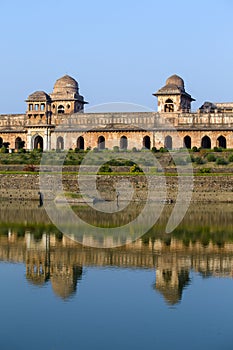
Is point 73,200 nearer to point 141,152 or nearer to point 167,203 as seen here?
point 167,203

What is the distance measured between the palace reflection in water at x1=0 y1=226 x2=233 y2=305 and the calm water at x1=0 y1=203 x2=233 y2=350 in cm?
2

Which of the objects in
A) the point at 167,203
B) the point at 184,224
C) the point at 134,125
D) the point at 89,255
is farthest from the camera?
the point at 134,125

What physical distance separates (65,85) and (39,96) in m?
1.74

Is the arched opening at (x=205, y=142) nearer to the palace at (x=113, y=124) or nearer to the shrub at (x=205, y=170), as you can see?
the palace at (x=113, y=124)

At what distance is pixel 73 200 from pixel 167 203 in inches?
147

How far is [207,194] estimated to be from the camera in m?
28.0

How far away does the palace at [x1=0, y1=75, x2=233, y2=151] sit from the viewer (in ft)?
126

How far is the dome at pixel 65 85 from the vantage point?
4175 cm

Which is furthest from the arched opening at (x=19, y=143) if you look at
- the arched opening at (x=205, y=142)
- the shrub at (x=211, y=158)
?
the shrub at (x=211, y=158)


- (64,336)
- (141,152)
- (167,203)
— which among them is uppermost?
(141,152)

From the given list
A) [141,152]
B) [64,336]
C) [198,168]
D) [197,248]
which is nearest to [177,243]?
[197,248]

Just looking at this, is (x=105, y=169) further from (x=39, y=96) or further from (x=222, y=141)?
(x=39, y=96)

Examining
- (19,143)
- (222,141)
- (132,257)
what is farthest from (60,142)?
(132,257)

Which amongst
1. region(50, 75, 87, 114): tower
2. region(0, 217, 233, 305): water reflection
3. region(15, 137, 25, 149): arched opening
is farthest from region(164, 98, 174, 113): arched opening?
region(0, 217, 233, 305): water reflection
